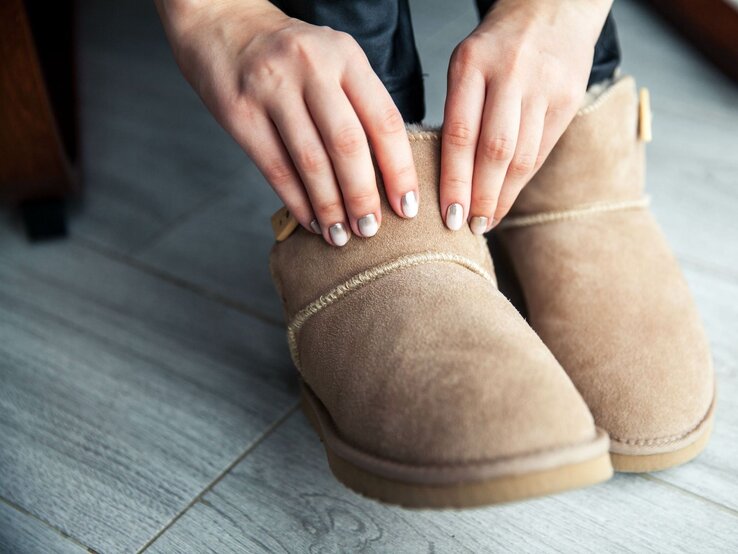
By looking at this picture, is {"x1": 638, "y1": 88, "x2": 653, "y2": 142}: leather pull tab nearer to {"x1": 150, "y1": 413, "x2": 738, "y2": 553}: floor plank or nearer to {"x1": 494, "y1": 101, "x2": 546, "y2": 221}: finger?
{"x1": 494, "y1": 101, "x2": 546, "y2": 221}: finger

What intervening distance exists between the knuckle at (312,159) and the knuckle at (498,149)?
0.11m

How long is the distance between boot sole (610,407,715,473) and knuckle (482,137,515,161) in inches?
8.6

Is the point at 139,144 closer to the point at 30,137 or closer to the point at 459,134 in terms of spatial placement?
the point at 30,137

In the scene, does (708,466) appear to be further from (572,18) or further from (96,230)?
(96,230)

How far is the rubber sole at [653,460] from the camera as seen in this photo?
1.80 feet

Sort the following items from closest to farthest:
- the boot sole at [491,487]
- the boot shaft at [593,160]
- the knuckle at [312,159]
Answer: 1. the boot sole at [491,487]
2. the knuckle at [312,159]
3. the boot shaft at [593,160]

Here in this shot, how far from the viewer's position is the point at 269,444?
24.5 inches

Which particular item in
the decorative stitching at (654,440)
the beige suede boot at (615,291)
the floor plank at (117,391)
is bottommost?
the floor plank at (117,391)

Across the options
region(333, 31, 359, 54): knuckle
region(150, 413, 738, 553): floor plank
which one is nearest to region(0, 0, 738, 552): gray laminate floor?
region(150, 413, 738, 553): floor plank

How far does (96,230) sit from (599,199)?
54 centimetres

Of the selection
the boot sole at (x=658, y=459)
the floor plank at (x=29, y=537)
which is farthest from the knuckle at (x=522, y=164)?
the floor plank at (x=29, y=537)

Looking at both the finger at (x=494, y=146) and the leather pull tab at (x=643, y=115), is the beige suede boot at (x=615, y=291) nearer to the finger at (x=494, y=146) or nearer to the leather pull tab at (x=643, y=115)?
the leather pull tab at (x=643, y=115)

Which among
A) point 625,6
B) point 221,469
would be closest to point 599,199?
point 221,469

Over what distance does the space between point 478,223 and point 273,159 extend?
6.0 inches
